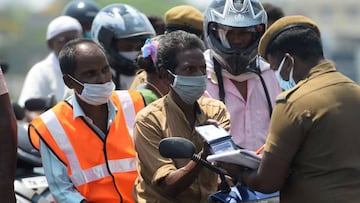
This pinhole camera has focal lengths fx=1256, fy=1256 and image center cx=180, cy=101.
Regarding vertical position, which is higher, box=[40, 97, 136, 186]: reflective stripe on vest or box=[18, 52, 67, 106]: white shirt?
box=[40, 97, 136, 186]: reflective stripe on vest

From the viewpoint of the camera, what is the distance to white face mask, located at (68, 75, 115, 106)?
705 cm

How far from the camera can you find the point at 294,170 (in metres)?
5.98

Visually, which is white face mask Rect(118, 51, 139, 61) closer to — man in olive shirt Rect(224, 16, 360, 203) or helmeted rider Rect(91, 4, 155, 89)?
helmeted rider Rect(91, 4, 155, 89)

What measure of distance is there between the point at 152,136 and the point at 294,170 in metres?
0.94

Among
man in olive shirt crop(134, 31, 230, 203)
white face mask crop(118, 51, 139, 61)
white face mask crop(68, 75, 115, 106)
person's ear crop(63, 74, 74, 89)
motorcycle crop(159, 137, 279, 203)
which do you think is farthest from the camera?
white face mask crop(118, 51, 139, 61)

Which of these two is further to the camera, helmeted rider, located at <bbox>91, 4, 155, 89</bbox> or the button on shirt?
helmeted rider, located at <bbox>91, 4, 155, 89</bbox>

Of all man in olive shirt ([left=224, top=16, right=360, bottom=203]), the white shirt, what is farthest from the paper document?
the white shirt

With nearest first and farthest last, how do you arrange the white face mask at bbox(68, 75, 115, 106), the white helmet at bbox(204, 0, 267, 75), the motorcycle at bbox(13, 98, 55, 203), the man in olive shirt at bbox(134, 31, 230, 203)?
the man in olive shirt at bbox(134, 31, 230, 203) < the white face mask at bbox(68, 75, 115, 106) < the white helmet at bbox(204, 0, 267, 75) < the motorcycle at bbox(13, 98, 55, 203)

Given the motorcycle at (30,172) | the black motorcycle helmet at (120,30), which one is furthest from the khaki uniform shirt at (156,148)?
the black motorcycle helmet at (120,30)

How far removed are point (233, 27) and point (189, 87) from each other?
3.26 ft

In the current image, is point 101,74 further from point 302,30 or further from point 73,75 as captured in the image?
Answer: point 302,30

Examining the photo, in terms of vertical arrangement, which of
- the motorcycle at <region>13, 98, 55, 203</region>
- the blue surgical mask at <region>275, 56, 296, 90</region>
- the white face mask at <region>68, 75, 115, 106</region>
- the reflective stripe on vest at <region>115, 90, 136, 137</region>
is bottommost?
the motorcycle at <region>13, 98, 55, 203</region>

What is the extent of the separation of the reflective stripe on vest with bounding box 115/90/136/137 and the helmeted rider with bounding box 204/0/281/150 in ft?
1.64

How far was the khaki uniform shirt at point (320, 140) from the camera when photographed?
19.2ft
